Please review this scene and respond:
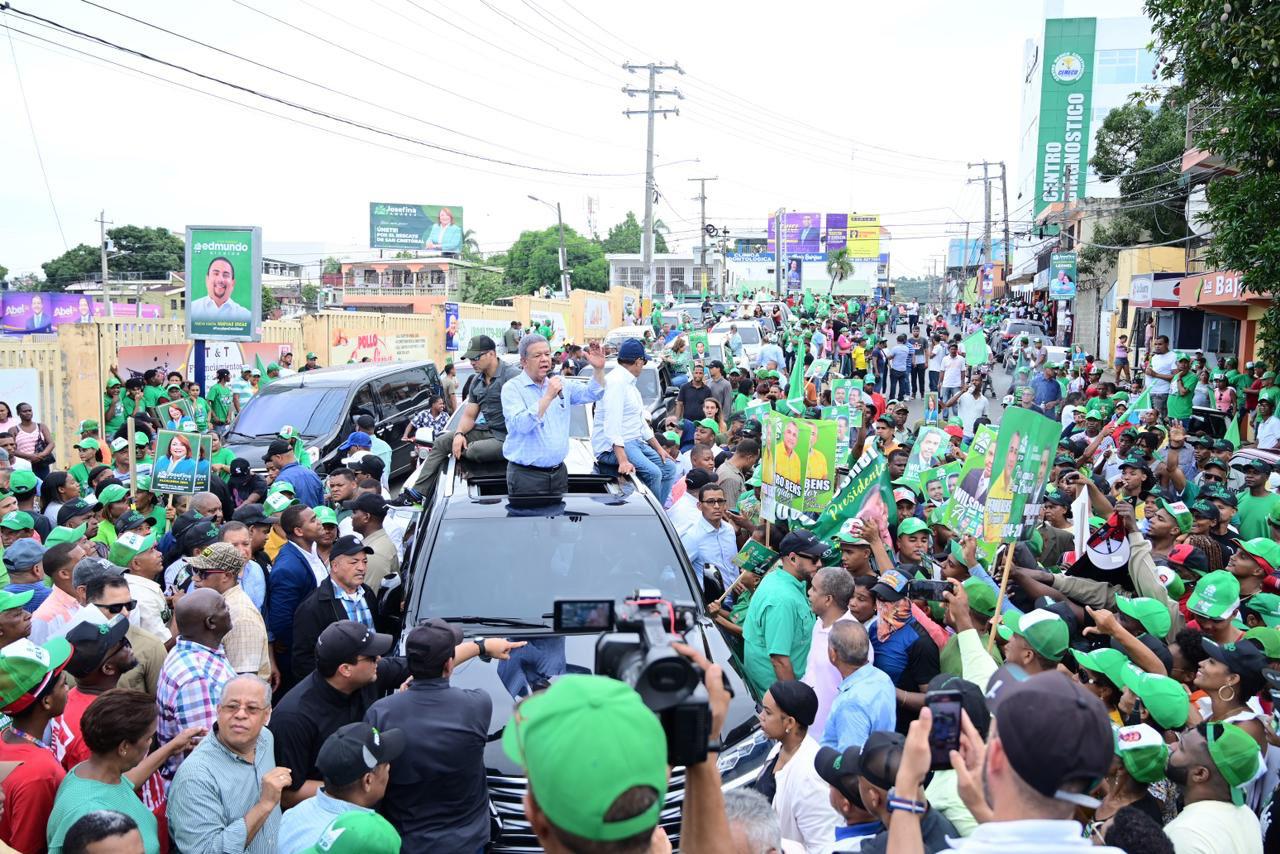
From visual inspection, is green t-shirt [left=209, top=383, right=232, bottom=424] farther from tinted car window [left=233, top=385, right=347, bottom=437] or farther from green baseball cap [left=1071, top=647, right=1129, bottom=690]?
green baseball cap [left=1071, top=647, right=1129, bottom=690]

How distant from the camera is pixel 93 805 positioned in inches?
137

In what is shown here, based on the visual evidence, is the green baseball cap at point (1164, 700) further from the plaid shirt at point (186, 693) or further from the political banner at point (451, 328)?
the political banner at point (451, 328)

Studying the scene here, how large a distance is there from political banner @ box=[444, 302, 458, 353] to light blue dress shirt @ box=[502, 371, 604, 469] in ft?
78.8

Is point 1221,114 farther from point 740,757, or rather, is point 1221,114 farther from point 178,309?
point 178,309

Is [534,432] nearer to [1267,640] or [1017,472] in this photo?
[1017,472]

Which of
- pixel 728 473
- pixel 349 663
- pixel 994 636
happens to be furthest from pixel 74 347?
pixel 994 636

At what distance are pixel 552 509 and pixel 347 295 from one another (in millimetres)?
86868

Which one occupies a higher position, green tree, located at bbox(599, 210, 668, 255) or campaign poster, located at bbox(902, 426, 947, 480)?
green tree, located at bbox(599, 210, 668, 255)

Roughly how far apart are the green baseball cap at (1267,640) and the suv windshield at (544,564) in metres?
2.85

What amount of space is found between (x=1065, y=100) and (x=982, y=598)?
77.2 m

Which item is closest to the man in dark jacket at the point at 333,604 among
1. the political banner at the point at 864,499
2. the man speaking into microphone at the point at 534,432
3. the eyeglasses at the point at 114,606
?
the eyeglasses at the point at 114,606

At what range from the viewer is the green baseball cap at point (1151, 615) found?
16.9 ft

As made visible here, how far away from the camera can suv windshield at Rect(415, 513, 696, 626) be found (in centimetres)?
587

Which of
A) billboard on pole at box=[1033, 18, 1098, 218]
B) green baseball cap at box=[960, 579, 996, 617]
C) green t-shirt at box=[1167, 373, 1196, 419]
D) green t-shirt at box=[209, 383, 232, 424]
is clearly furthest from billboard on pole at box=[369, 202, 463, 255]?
green baseball cap at box=[960, 579, 996, 617]
